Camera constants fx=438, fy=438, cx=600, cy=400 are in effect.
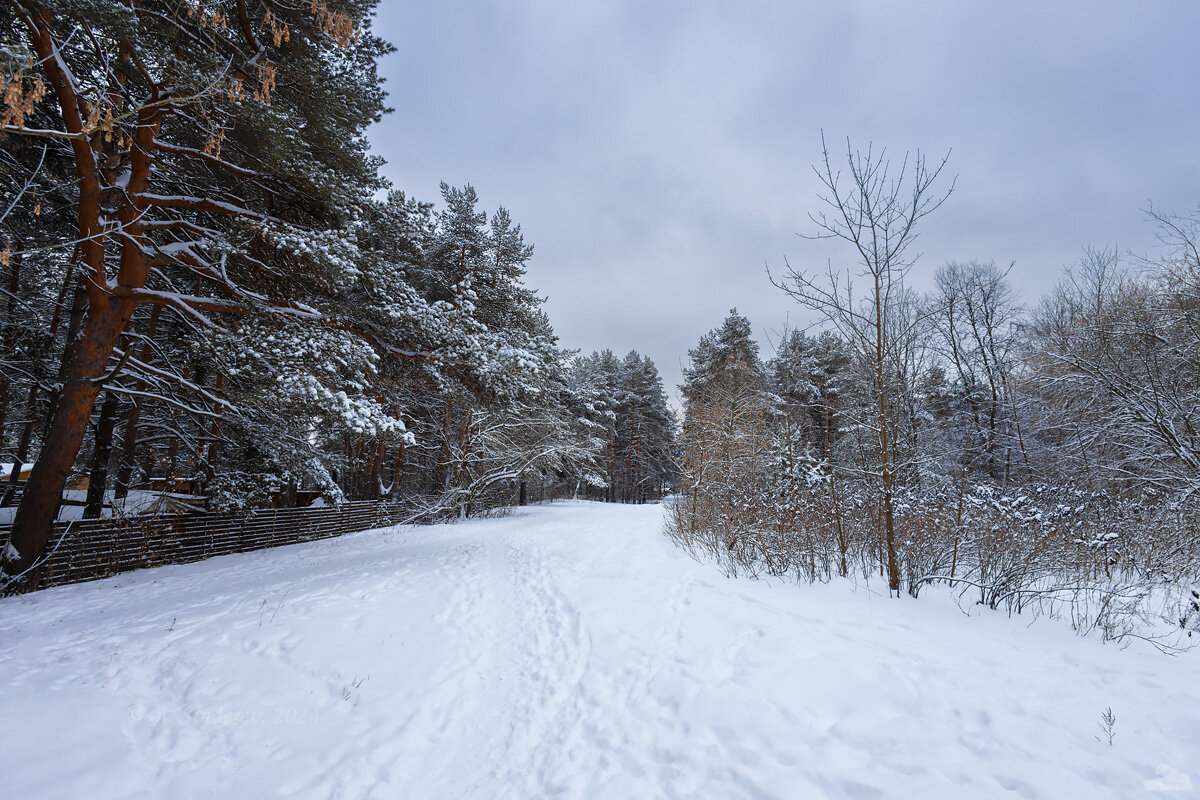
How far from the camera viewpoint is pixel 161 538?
7.67 metres

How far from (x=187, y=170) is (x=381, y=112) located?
349cm

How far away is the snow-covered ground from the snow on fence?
1.06 meters

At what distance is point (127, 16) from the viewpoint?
4543 millimetres

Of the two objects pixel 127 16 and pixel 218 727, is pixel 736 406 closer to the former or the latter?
pixel 218 727

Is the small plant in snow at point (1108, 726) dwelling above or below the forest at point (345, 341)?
below

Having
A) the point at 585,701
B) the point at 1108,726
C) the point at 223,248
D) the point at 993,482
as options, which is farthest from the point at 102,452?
the point at 993,482

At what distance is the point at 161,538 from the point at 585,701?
28.4 ft

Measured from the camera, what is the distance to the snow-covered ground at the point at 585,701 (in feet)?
7.59

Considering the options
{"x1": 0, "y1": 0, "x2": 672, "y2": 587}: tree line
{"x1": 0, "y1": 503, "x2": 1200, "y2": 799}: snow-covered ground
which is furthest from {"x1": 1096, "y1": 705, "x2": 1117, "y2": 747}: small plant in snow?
{"x1": 0, "y1": 0, "x2": 672, "y2": 587}: tree line

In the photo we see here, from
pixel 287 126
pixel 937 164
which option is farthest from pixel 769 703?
pixel 287 126

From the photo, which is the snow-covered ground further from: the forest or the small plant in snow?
the forest

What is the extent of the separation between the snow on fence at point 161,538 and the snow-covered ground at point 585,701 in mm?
1063

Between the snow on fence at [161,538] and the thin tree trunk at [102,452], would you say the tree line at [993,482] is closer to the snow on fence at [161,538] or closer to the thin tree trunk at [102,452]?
the snow on fence at [161,538]

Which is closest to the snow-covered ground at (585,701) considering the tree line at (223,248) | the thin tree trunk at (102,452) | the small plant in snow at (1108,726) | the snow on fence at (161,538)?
the small plant in snow at (1108,726)
